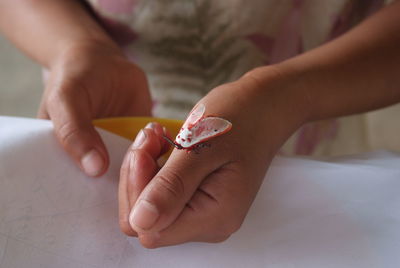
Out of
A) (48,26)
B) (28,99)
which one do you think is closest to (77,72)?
(48,26)

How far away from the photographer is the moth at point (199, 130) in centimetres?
41

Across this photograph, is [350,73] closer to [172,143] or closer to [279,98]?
[279,98]

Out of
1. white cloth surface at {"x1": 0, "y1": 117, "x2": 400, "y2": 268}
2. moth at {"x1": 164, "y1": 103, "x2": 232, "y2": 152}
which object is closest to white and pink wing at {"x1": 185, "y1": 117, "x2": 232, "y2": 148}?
moth at {"x1": 164, "y1": 103, "x2": 232, "y2": 152}

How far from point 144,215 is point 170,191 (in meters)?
0.03

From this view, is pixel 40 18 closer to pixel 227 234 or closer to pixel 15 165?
pixel 15 165

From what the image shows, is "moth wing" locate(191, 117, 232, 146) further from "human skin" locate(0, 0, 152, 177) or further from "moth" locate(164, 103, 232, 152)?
"human skin" locate(0, 0, 152, 177)

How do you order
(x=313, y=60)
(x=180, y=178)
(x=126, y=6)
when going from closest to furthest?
(x=180, y=178), (x=313, y=60), (x=126, y=6)

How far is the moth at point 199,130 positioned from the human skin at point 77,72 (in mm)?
116

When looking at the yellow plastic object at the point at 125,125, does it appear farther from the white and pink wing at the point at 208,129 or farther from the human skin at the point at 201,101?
the white and pink wing at the point at 208,129

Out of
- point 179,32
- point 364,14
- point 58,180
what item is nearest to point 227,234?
point 58,180

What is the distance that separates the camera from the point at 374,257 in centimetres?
43

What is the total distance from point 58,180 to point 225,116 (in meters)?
0.19

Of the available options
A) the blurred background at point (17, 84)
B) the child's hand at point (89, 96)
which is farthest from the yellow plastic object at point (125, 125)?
the blurred background at point (17, 84)

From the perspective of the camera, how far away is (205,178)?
16.2 inches
